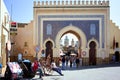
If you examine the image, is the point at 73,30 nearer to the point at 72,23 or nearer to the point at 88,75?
the point at 72,23

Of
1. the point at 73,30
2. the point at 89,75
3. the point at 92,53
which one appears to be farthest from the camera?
the point at 92,53

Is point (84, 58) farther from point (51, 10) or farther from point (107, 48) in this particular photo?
point (51, 10)

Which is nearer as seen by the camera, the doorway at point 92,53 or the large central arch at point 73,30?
the large central arch at point 73,30

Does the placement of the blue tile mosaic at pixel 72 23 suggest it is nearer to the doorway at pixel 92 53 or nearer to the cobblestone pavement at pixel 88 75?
the doorway at pixel 92 53

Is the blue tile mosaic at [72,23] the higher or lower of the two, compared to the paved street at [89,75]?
higher

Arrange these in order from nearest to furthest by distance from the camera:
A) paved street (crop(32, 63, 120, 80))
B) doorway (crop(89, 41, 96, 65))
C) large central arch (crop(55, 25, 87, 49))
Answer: paved street (crop(32, 63, 120, 80))
large central arch (crop(55, 25, 87, 49))
doorway (crop(89, 41, 96, 65))

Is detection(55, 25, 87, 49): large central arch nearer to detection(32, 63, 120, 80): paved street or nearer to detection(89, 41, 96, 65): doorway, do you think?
detection(89, 41, 96, 65): doorway

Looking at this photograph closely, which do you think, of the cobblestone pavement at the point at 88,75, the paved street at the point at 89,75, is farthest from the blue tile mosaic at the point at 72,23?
the paved street at the point at 89,75

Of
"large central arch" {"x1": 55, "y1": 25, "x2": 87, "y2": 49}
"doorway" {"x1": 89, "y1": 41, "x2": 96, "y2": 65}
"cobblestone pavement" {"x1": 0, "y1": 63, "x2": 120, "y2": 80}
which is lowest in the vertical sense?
"cobblestone pavement" {"x1": 0, "y1": 63, "x2": 120, "y2": 80}

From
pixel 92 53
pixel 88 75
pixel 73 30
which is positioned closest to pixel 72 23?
pixel 73 30

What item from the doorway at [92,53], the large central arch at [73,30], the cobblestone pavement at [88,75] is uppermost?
the large central arch at [73,30]

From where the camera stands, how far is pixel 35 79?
19.0 meters

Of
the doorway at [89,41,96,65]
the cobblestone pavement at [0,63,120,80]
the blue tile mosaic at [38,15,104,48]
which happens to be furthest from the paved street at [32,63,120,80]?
the blue tile mosaic at [38,15,104,48]

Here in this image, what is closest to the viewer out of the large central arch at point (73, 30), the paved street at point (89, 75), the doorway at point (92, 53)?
the paved street at point (89, 75)
